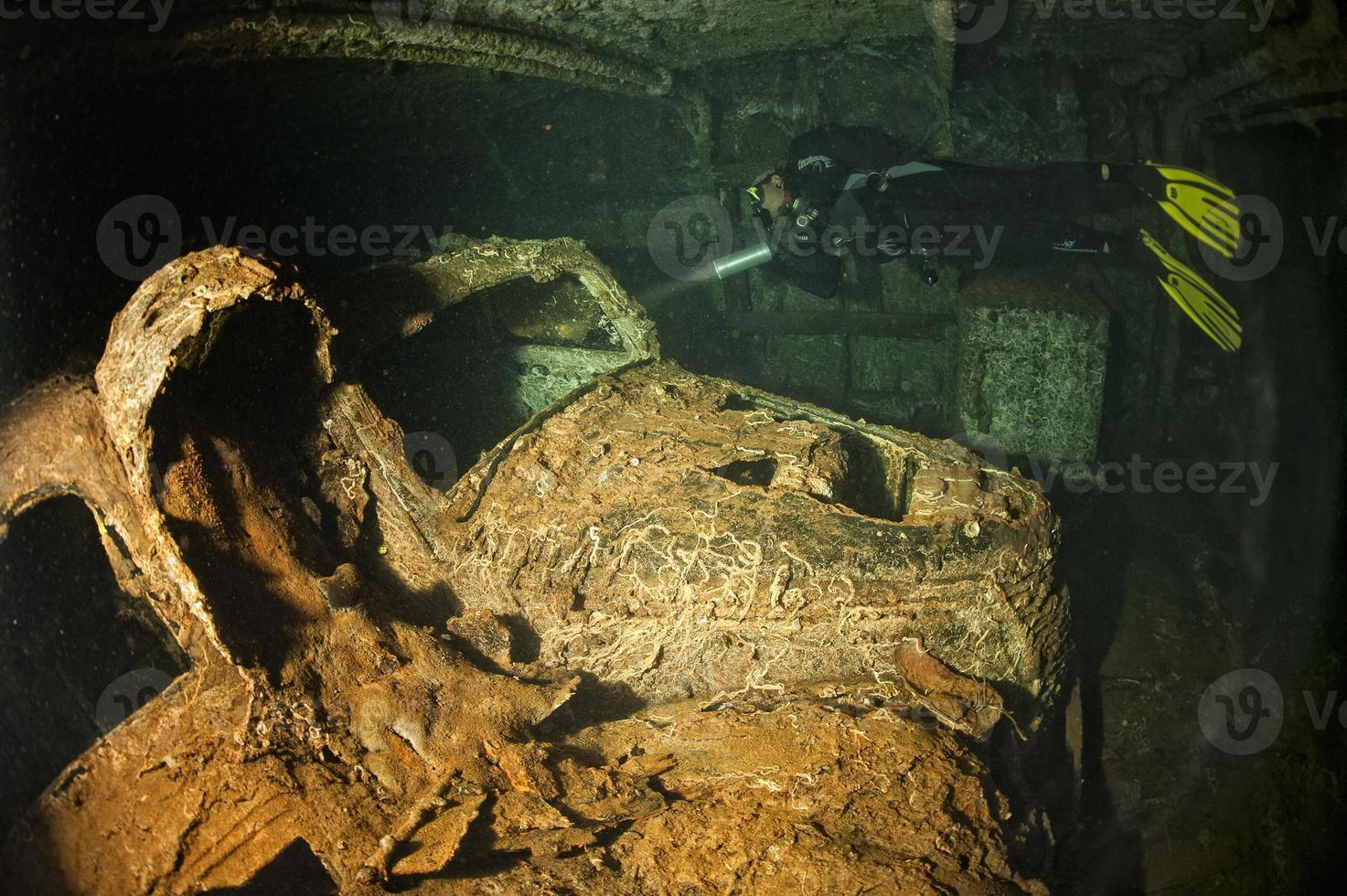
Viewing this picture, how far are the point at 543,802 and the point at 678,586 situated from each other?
0.83 meters

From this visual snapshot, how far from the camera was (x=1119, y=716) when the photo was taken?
3867mm

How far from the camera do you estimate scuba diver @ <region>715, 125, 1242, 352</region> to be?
14.5ft

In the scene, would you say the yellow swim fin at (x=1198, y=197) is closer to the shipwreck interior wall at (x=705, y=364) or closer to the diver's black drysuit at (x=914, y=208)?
the shipwreck interior wall at (x=705, y=364)

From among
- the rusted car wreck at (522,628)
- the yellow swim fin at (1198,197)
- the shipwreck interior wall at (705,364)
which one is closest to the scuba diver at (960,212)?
the yellow swim fin at (1198,197)

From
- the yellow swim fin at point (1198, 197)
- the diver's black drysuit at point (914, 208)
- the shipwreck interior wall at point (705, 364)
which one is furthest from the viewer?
the diver's black drysuit at point (914, 208)

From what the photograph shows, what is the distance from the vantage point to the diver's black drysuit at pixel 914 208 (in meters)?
4.46

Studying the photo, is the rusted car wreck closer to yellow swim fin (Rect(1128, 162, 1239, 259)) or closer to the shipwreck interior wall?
the shipwreck interior wall

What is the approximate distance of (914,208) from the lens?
457 centimetres

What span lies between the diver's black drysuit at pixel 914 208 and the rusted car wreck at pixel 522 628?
1973mm

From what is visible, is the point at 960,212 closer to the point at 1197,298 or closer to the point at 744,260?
the point at 744,260

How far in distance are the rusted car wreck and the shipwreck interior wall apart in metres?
0.03

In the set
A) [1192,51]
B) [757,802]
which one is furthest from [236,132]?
[1192,51]

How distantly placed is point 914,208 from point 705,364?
2132 mm

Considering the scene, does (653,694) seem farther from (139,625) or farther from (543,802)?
(139,625)
